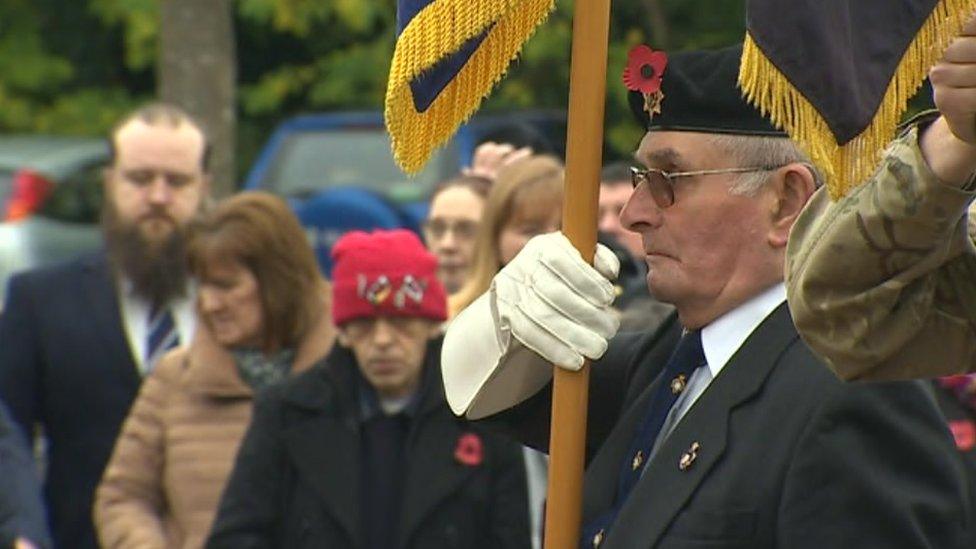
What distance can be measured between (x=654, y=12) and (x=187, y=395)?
7733mm

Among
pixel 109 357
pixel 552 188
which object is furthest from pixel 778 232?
pixel 109 357

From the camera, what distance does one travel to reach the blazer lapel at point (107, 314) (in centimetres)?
658

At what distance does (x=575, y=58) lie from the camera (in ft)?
12.1

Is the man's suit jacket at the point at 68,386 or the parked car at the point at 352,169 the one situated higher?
the man's suit jacket at the point at 68,386

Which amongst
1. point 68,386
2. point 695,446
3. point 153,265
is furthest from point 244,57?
point 695,446

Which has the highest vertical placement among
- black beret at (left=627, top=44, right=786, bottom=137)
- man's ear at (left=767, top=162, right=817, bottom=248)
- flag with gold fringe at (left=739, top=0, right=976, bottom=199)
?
flag with gold fringe at (left=739, top=0, right=976, bottom=199)

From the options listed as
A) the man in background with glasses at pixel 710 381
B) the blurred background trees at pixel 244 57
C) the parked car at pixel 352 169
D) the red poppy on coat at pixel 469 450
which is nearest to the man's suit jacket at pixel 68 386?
the red poppy on coat at pixel 469 450

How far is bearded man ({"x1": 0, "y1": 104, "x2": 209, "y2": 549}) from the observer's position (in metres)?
6.54

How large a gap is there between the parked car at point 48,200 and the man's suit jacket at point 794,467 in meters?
8.69

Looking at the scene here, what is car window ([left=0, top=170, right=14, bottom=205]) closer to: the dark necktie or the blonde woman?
the blonde woman

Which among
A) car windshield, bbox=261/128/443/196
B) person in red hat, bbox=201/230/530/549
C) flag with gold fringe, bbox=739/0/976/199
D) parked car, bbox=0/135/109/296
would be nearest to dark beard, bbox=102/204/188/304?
person in red hat, bbox=201/230/530/549

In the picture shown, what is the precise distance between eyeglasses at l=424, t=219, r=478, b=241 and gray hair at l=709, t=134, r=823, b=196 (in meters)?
3.24

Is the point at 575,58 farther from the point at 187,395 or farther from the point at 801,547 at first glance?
the point at 187,395

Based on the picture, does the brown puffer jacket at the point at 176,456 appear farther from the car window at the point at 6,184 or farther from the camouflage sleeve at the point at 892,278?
the car window at the point at 6,184
